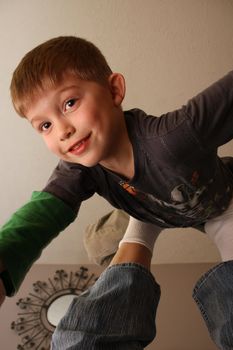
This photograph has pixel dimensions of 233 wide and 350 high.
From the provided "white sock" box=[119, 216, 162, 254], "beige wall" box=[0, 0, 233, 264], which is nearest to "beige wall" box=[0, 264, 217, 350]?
"beige wall" box=[0, 0, 233, 264]

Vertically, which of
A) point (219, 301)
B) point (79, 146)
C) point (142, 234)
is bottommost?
point (142, 234)

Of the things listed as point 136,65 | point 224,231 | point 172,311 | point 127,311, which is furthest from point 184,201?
point 172,311

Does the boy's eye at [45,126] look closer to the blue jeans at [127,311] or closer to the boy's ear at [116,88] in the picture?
the boy's ear at [116,88]

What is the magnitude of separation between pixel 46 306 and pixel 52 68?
1.39 meters

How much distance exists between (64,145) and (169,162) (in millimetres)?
176

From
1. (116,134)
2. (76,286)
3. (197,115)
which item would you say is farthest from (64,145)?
(76,286)

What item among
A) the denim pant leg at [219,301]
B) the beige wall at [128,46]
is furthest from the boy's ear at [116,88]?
the beige wall at [128,46]

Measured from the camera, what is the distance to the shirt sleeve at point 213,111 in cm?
54

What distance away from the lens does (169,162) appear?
0.59 m

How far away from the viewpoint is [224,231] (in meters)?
0.76

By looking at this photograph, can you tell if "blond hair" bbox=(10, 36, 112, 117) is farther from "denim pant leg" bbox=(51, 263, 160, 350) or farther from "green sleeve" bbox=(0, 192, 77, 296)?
"denim pant leg" bbox=(51, 263, 160, 350)

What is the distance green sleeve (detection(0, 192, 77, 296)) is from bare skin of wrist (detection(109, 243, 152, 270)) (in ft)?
0.44

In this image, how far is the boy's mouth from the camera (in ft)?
1.81

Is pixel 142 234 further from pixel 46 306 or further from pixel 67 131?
pixel 46 306
